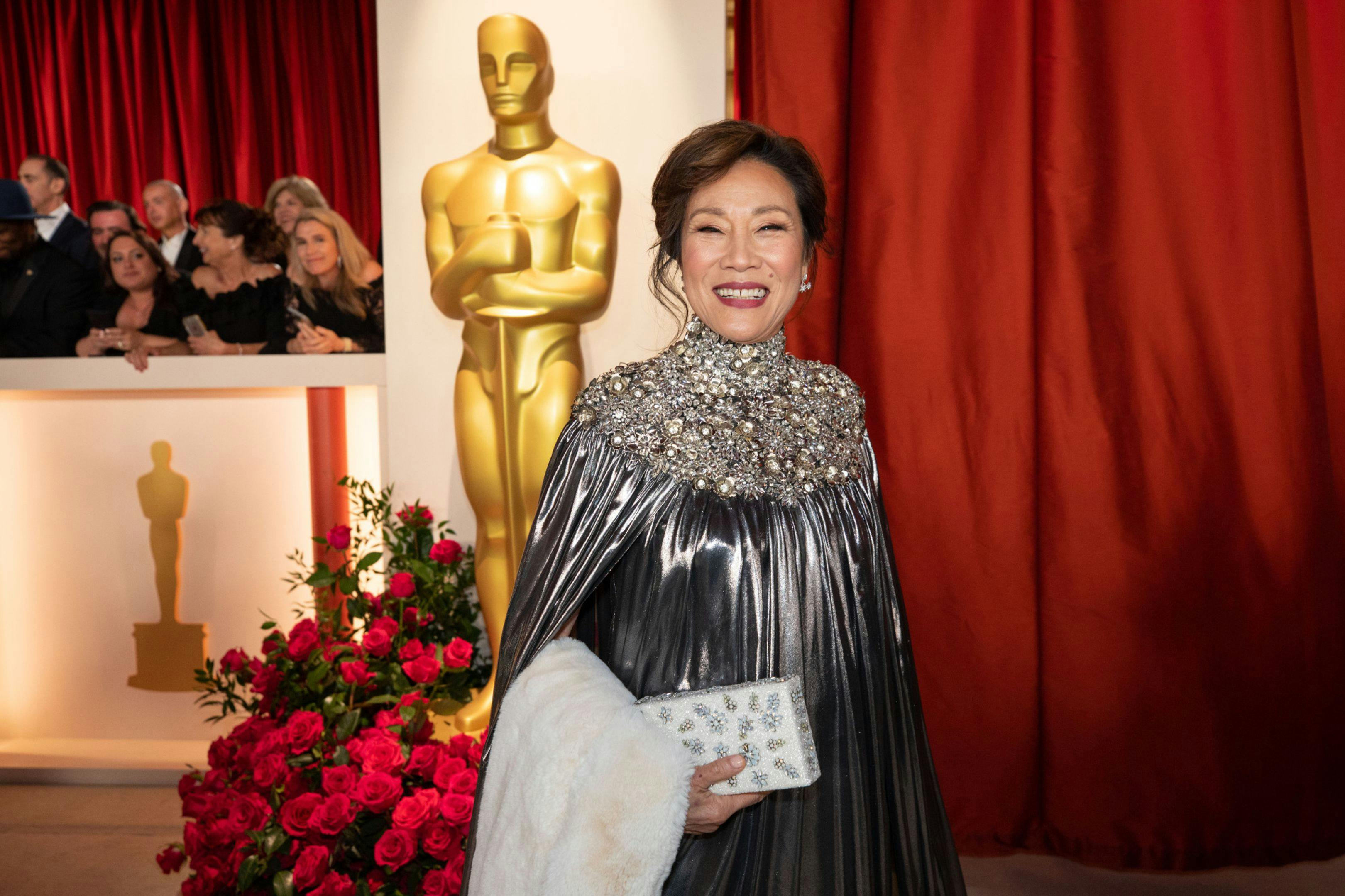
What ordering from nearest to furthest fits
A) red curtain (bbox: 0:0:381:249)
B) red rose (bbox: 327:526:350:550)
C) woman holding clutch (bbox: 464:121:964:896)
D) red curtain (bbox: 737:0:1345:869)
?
woman holding clutch (bbox: 464:121:964:896)
red curtain (bbox: 737:0:1345:869)
red rose (bbox: 327:526:350:550)
red curtain (bbox: 0:0:381:249)

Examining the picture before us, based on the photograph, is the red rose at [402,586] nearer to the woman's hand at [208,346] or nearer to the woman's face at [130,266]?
the woman's hand at [208,346]

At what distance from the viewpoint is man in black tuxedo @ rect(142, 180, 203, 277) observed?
3.22 metres

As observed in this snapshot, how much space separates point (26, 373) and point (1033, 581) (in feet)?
10.4

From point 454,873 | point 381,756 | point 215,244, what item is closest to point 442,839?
point 454,873

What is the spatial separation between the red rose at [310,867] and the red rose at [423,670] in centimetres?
41

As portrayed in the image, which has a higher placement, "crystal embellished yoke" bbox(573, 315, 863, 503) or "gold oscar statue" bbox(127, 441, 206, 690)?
"crystal embellished yoke" bbox(573, 315, 863, 503)

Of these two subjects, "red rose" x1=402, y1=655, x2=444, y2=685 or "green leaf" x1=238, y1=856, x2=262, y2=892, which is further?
"red rose" x1=402, y1=655, x2=444, y2=685

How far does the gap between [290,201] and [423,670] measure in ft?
6.40

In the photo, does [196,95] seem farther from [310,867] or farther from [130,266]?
[310,867]

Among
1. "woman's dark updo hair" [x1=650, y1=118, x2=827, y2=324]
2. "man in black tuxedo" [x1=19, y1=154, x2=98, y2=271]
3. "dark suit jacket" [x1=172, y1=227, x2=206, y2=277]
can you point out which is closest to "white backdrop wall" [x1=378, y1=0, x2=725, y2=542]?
"dark suit jacket" [x1=172, y1=227, x2=206, y2=277]

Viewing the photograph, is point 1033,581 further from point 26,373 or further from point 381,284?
point 26,373

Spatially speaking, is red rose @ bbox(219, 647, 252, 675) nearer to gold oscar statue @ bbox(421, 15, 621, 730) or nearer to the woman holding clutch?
gold oscar statue @ bbox(421, 15, 621, 730)

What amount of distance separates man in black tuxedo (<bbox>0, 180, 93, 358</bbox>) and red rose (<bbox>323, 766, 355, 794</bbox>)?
6.92ft

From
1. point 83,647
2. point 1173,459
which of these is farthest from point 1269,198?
point 83,647
